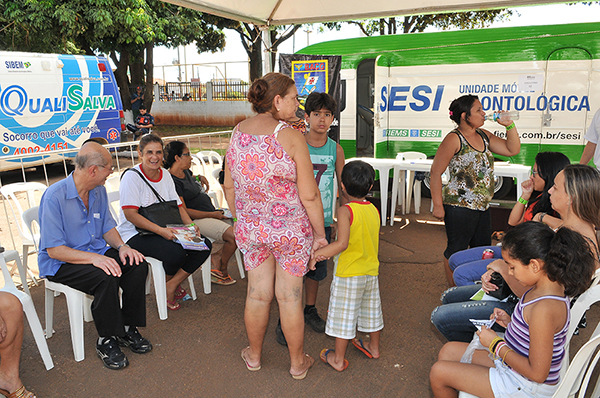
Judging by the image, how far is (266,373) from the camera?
267cm

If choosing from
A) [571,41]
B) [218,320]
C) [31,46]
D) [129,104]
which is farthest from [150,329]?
[129,104]

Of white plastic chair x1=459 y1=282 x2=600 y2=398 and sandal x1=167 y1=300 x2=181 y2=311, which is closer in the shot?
white plastic chair x1=459 y1=282 x2=600 y2=398

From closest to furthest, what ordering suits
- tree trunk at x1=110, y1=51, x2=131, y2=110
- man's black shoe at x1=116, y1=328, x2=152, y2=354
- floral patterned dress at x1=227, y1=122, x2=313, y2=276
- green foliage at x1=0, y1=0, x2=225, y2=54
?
floral patterned dress at x1=227, y1=122, x2=313, y2=276
man's black shoe at x1=116, y1=328, x2=152, y2=354
green foliage at x1=0, y1=0, x2=225, y2=54
tree trunk at x1=110, y1=51, x2=131, y2=110

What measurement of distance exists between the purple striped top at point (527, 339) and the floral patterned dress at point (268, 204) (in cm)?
108

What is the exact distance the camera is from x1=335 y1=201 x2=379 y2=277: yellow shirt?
251 centimetres

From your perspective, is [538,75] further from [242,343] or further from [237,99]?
[237,99]

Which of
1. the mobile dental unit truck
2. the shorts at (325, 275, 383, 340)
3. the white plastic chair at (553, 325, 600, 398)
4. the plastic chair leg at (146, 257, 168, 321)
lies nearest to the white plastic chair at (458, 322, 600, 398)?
the white plastic chair at (553, 325, 600, 398)

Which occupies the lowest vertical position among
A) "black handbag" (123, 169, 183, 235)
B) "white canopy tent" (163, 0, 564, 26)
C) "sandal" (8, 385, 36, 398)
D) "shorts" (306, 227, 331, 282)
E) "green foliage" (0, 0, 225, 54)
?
"sandal" (8, 385, 36, 398)

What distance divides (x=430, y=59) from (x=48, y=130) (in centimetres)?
717

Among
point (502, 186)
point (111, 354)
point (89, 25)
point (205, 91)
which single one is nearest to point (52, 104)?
point (89, 25)

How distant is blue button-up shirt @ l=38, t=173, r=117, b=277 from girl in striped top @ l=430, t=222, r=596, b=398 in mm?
2372

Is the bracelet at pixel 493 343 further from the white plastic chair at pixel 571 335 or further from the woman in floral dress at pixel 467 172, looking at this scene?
the woman in floral dress at pixel 467 172

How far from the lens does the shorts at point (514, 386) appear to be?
5.64 feet

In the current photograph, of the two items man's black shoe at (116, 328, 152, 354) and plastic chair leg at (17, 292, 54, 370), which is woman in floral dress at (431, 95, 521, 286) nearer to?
man's black shoe at (116, 328, 152, 354)
